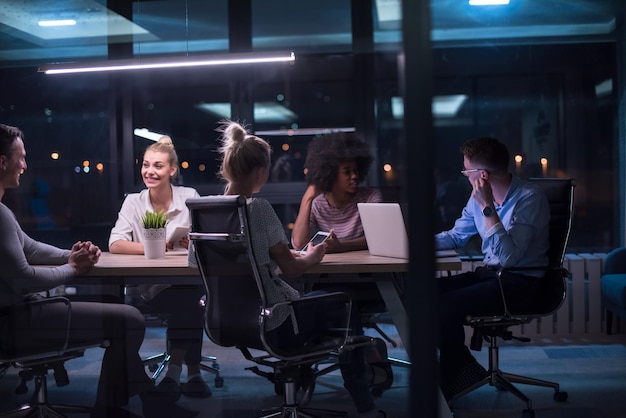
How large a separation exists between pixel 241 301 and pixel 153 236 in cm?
65

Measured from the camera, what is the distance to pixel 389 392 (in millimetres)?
3939

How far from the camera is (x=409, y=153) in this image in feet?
5.43

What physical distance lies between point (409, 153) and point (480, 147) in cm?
232

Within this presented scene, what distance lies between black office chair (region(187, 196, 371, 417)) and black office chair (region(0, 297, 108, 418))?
632mm

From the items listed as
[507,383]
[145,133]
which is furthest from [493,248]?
[145,133]

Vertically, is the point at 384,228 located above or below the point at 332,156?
below

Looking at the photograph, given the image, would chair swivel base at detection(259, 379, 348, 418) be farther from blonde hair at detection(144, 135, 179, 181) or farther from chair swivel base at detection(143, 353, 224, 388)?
blonde hair at detection(144, 135, 179, 181)

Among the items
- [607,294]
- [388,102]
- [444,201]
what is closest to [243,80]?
[388,102]

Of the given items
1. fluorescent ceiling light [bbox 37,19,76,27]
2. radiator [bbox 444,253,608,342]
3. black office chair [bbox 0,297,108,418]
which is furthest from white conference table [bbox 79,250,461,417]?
fluorescent ceiling light [bbox 37,19,76,27]

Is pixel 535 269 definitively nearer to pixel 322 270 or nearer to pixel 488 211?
pixel 488 211

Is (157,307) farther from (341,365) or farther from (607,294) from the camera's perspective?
(607,294)

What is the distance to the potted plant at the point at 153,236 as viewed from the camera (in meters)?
3.41

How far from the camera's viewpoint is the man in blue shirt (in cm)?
370

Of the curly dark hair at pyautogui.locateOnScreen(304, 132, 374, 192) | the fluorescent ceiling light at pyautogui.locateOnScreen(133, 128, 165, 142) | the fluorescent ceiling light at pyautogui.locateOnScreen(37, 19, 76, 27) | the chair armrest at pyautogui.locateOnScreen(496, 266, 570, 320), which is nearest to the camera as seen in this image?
the chair armrest at pyautogui.locateOnScreen(496, 266, 570, 320)
